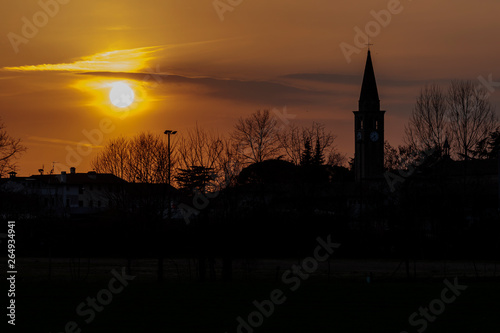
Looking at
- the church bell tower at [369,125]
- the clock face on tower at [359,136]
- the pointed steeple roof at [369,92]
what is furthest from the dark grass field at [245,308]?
the clock face on tower at [359,136]

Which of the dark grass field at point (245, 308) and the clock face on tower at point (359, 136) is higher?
the clock face on tower at point (359, 136)

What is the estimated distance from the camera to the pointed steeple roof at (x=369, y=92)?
14962cm

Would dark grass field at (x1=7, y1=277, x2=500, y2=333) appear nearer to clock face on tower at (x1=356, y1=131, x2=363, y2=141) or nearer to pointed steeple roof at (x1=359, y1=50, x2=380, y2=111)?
pointed steeple roof at (x1=359, y1=50, x2=380, y2=111)

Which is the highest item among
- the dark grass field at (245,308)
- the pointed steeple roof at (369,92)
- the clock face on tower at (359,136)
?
the pointed steeple roof at (369,92)

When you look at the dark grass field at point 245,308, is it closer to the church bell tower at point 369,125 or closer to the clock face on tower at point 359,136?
the church bell tower at point 369,125

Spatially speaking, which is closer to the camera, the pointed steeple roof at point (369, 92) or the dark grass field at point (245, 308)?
the dark grass field at point (245, 308)

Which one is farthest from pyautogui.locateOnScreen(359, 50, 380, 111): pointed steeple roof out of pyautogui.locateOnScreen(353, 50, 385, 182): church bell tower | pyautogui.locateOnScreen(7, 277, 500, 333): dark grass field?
pyautogui.locateOnScreen(7, 277, 500, 333): dark grass field

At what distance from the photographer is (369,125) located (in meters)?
155

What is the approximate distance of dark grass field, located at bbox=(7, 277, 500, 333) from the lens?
19.9 m

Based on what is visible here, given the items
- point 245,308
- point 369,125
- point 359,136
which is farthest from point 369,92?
point 245,308

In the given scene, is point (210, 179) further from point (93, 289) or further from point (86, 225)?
point (86, 225)

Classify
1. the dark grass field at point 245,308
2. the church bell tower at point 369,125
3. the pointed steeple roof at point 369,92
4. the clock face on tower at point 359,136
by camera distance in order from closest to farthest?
the dark grass field at point 245,308 → the church bell tower at point 369,125 → the pointed steeple roof at point 369,92 → the clock face on tower at point 359,136

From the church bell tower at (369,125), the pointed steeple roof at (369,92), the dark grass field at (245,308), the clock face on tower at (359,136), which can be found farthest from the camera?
the clock face on tower at (359,136)

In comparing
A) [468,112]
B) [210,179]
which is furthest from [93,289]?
[468,112]
